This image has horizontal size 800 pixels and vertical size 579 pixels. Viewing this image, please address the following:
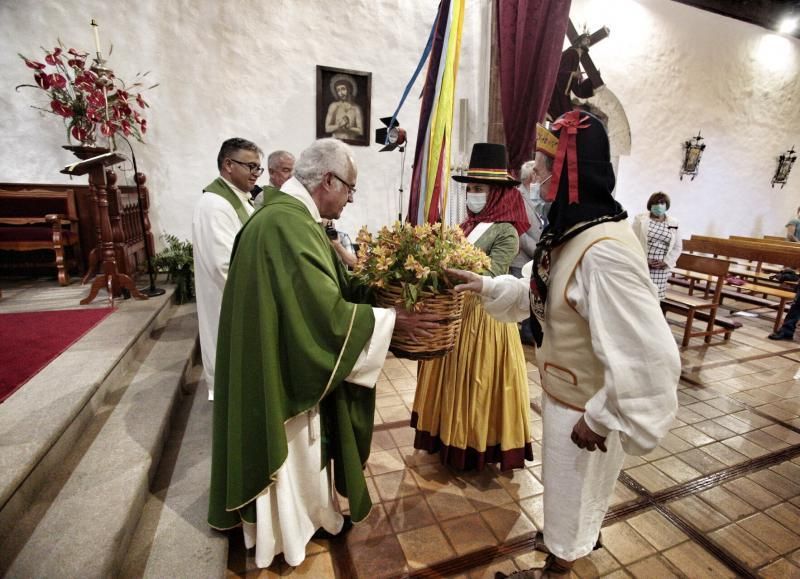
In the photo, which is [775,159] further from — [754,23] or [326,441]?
[326,441]

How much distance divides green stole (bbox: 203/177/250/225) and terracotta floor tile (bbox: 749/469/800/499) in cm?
388

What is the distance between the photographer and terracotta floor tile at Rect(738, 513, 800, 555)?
84.4 inches

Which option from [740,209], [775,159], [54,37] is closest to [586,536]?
[54,37]

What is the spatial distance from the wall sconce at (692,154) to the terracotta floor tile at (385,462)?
9239 millimetres

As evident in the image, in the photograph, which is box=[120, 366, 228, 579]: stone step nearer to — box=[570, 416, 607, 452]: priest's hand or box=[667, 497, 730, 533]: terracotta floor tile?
box=[570, 416, 607, 452]: priest's hand

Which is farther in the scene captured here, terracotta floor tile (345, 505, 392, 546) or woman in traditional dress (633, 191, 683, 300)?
woman in traditional dress (633, 191, 683, 300)

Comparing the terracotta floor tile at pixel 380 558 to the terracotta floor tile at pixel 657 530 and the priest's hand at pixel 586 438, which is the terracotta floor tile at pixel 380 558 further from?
the terracotta floor tile at pixel 657 530

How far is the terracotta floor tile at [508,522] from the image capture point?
2154 mm

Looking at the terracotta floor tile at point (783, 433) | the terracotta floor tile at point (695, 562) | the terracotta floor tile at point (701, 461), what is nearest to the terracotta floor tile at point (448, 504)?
the terracotta floor tile at point (695, 562)

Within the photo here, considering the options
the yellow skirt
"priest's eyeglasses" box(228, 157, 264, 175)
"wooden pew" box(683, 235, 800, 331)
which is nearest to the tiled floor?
the yellow skirt

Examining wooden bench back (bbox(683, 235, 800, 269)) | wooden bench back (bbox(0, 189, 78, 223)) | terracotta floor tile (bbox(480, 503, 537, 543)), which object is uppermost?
wooden bench back (bbox(0, 189, 78, 223))

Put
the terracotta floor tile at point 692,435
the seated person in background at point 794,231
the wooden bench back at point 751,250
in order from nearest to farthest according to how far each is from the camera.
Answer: the terracotta floor tile at point 692,435 < the wooden bench back at point 751,250 < the seated person in background at point 794,231

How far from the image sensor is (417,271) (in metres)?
1.50

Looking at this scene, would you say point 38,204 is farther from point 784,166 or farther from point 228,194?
point 784,166
